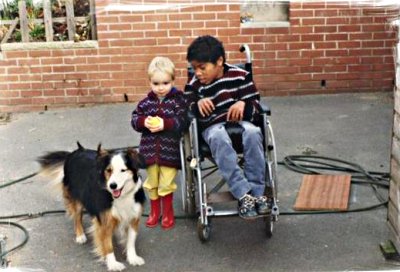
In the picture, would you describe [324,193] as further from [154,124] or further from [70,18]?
[70,18]

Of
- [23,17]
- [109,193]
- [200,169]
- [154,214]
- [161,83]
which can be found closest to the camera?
[109,193]

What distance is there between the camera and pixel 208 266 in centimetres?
358

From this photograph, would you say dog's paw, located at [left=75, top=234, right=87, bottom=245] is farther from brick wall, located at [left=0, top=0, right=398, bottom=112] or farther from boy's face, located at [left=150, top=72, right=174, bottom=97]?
brick wall, located at [left=0, top=0, right=398, bottom=112]

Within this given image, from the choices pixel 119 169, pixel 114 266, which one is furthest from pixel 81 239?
pixel 119 169

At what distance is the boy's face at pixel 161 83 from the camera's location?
12.7 ft

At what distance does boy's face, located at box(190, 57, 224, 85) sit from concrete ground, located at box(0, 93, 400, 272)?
36.6 inches

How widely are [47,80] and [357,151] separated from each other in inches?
124

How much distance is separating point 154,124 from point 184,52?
268cm

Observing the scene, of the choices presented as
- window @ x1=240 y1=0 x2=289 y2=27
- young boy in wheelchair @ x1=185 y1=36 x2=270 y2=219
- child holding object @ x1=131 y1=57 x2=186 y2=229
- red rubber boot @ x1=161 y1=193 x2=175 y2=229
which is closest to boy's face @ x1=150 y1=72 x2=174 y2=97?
child holding object @ x1=131 y1=57 x2=186 y2=229

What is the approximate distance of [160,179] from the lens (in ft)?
13.4

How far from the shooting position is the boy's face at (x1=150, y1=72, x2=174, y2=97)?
387 cm

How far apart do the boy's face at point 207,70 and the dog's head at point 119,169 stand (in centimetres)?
64

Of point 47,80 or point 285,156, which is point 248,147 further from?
point 47,80

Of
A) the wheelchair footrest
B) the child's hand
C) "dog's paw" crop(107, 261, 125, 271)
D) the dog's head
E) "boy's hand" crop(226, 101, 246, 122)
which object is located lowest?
"dog's paw" crop(107, 261, 125, 271)
